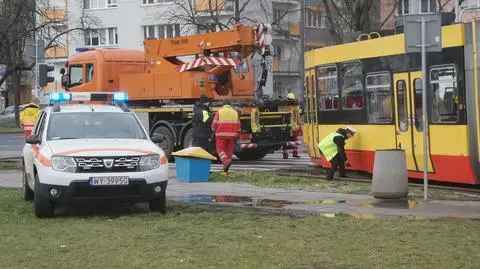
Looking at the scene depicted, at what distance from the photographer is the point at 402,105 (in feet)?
46.6

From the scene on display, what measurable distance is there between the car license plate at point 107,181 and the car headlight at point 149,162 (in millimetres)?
322

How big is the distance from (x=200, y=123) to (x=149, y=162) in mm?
8750

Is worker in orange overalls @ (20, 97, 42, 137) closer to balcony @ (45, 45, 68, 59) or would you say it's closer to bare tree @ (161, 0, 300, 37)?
bare tree @ (161, 0, 300, 37)

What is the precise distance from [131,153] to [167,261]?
335 cm

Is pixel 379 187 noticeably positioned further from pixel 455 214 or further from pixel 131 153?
pixel 131 153

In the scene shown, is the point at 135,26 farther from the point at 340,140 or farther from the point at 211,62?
the point at 340,140

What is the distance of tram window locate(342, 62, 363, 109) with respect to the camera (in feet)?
51.0

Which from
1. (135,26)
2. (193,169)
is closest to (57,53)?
(135,26)

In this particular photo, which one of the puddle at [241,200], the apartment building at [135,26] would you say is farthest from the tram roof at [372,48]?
the apartment building at [135,26]

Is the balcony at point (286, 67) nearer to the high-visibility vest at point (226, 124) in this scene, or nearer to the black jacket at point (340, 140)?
the high-visibility vest at point (226, 124)

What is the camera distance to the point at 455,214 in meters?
10.3

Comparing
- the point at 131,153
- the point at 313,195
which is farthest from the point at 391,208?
the point at 131,153

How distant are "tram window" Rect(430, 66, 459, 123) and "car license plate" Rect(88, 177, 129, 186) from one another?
6.10 meters

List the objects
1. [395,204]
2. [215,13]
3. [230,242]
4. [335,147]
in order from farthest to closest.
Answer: [215,13] → [335,147] → [395,204] → [230,242]
